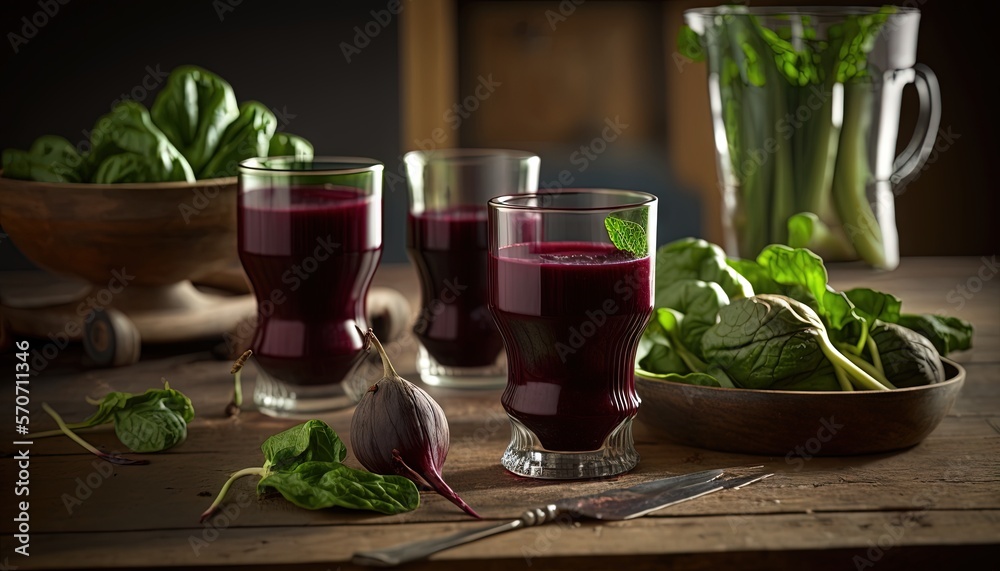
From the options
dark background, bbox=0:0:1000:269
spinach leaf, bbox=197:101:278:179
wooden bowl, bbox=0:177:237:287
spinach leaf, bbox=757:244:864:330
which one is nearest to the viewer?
spinach leaf, bbox=757:244:864:330

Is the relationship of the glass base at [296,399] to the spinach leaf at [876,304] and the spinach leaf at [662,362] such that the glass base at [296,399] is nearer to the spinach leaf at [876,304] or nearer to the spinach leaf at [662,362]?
the spinach leaf at [662,362]

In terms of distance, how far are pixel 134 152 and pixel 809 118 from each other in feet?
Result: 3.10

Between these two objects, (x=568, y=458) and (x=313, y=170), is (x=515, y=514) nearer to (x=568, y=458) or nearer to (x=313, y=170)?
(x=568, y=458)

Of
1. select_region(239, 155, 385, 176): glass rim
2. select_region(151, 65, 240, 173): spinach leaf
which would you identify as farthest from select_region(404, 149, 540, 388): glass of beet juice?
select_region(151, 65, 240, 173): spinach leaf

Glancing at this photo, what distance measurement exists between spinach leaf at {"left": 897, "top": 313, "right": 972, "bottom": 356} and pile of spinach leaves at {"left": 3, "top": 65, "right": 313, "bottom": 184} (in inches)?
32.4

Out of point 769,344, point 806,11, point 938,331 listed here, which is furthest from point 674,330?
point 806,11

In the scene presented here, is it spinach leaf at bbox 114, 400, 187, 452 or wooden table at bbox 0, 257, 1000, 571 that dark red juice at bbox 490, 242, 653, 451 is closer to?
wooden table at bbox 0, 257, 1000, 571

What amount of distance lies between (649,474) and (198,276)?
0.82 metres

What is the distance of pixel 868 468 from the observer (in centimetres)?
112

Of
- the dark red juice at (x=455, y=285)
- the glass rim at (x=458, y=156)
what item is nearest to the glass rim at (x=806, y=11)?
the glass rim at (x=458, y=156)

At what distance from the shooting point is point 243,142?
160 cm

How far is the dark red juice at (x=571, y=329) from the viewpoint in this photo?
109 cm

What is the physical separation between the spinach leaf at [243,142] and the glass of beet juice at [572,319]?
0.60 m

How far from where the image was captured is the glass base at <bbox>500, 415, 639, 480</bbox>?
1.11 metres
